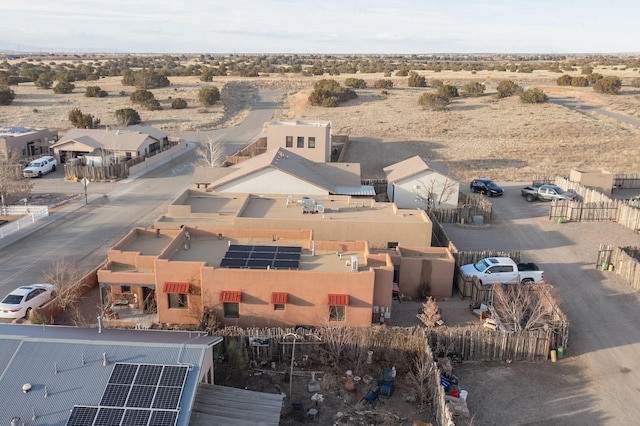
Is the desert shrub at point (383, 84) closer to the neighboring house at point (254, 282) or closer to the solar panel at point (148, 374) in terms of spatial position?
the neighboring house at point (254, 282)

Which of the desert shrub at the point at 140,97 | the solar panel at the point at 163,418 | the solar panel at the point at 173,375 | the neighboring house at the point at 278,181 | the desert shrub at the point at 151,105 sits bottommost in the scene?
the solar panel at the point at 163,418

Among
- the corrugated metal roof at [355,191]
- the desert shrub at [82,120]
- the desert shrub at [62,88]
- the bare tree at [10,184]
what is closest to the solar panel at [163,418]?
the corrugated metal roof at [355,191]

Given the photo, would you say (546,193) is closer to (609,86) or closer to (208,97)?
(208,97)

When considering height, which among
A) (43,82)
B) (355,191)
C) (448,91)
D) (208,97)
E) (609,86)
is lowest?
(355,191)

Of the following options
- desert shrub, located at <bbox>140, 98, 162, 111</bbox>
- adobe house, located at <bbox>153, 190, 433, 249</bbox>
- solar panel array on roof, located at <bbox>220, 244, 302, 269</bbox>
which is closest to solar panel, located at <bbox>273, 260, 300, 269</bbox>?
solar panel array on roof, located at <bbox>220, 244, 302, 269</bbox>

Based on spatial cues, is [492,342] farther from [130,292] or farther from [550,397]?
[130,292]

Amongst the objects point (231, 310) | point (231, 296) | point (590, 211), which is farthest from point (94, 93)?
point (231, 296)
